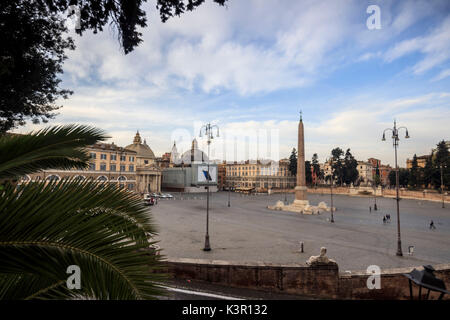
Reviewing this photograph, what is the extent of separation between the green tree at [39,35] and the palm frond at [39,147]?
4.38 metres

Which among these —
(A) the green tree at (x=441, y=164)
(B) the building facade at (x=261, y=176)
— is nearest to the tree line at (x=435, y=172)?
(A) the green tree at (x=441, y=164)

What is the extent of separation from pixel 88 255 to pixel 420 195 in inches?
3139

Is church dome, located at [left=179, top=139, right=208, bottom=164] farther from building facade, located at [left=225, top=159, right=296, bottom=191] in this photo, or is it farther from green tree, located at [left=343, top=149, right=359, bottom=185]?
green tree, located at [left=343, top=149, right=359, bottom=185]

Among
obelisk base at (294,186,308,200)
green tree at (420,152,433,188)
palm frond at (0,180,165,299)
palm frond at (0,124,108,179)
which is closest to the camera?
palm frond at (0,180,165,299)

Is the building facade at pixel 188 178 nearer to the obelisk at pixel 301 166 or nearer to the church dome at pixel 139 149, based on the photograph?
the church dome at pixel 139 149

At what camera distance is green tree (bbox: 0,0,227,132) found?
6160 millimetres

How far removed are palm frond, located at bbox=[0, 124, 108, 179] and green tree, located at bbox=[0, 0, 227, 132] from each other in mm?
4378

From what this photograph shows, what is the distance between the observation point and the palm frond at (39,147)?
210 cm

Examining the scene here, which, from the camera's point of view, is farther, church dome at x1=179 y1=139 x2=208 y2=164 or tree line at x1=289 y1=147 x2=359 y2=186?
church dome at x1=179 y1=139 x2=208 y2=164

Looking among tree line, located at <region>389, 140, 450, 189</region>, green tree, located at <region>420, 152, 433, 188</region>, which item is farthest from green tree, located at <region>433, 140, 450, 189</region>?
green tree, located at <region>420, 152, 433, 188</region>

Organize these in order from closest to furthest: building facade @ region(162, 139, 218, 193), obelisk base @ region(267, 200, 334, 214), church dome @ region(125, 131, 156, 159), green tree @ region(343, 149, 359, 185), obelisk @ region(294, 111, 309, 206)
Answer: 1. obelisk base @ region(267, 200, 334, 214)
2. obelisk @ region(294, 111, 309, 206)
3. church dome @ region(125, 131, 156, 159)
4. building facade @ region(162, 139, 218, 193)
5. green tree @ region(343, 149, 359, 185)

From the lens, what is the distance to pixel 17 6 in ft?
20.3

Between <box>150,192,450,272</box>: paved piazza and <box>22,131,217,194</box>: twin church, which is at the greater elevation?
<box>22,131,217,194</box>: twin church
